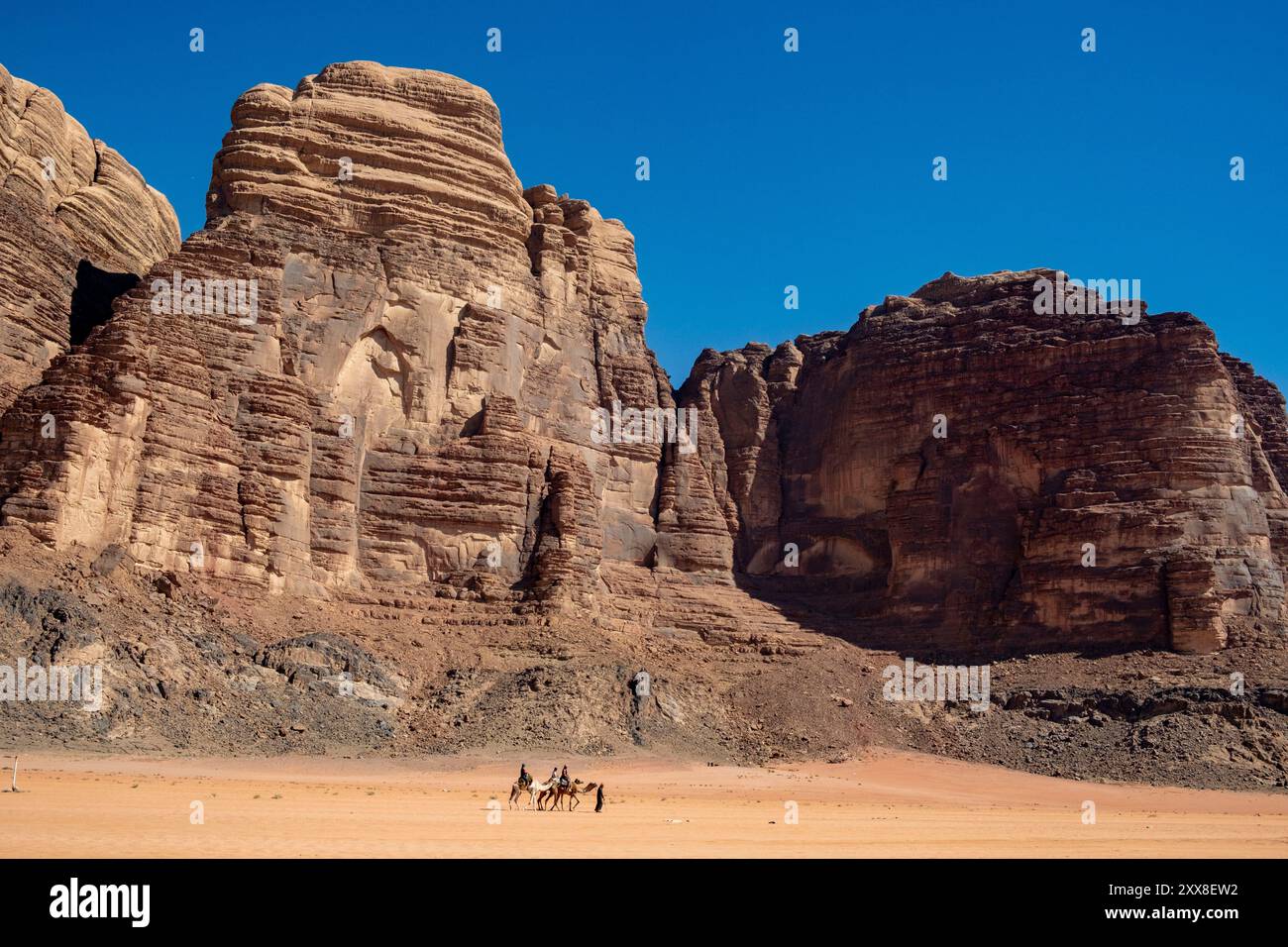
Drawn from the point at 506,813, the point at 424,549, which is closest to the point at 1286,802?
the point at 506,813

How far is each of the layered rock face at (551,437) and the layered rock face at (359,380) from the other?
0.13 meters

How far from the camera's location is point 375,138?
6184 cm

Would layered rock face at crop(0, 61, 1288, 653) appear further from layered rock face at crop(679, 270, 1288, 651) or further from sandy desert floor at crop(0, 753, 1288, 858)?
sandy desert floor at crop(0, 753, 1288, 858)

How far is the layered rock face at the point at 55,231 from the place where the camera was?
5506cm

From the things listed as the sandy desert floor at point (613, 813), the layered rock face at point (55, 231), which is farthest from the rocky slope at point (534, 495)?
the sandy desert floor at point (613, 813)

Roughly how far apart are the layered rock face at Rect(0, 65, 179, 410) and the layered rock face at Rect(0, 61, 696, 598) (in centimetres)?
547

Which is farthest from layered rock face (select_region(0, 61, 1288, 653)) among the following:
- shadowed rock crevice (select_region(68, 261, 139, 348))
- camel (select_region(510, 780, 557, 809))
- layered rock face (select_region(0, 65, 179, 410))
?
camel (select_region(510, 780, 557, 809))

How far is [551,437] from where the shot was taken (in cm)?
6250

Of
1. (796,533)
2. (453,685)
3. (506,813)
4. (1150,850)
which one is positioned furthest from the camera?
(796,533)

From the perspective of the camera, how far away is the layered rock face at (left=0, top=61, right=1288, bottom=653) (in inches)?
1972

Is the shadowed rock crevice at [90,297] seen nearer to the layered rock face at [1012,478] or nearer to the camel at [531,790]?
the layered rock face at [1012,478]

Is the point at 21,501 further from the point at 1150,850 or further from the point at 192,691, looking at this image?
the point at 1150,850

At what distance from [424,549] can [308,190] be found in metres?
16.8

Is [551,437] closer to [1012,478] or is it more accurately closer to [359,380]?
[359,380]
